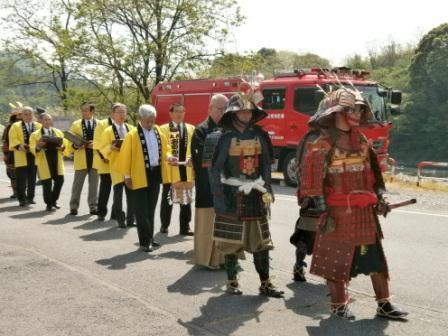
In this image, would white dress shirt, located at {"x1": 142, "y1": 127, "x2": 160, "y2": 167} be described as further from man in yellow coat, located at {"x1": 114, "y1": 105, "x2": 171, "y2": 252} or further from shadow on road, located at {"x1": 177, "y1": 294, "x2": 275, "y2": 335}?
shadow on road, located at {"x1": 177, "y1": 294, "x2": 275, "y2": 335}

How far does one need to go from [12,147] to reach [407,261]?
7.76 m

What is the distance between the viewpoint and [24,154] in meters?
11.4

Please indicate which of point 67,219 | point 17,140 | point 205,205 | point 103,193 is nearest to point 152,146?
point 205,205

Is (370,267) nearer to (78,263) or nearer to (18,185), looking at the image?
(78,263)

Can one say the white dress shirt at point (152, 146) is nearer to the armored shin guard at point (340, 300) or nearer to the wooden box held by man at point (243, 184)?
the wooden box held by man at point (243, 184)

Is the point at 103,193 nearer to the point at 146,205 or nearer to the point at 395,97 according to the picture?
the point at 146,205

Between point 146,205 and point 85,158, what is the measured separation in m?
3.31

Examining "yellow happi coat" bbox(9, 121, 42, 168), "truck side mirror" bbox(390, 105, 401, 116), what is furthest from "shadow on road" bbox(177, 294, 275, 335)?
"truck side mirror" bbox(390, 105, 401, 116)

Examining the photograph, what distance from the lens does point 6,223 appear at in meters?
9.20

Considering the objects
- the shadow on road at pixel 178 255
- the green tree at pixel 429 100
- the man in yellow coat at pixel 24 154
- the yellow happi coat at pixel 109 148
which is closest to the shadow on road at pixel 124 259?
the shadow on road at pixel 178 255

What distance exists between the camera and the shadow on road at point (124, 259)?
6.52 meters

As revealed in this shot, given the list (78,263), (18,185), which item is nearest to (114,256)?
(78,263)

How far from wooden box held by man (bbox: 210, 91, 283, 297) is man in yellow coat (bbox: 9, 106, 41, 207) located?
703 cm

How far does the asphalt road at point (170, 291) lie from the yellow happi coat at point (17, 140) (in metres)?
3.25
